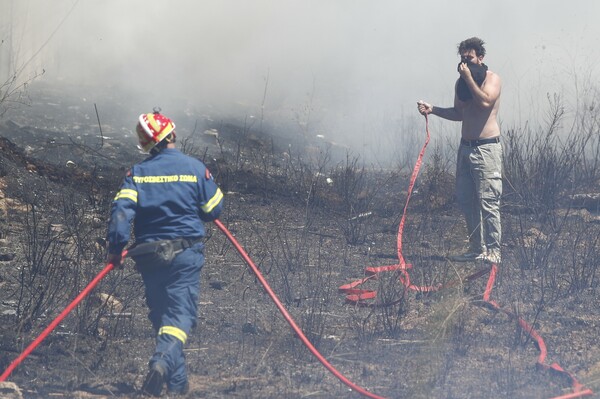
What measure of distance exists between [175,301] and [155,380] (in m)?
0.47

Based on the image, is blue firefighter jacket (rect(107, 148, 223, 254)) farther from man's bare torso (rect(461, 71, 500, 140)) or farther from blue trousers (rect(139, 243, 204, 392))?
man's bare torso (rect(461, 71, 500, 140))

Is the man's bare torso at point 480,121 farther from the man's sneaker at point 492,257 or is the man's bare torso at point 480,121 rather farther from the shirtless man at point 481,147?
the man's sneaker at point 492,257

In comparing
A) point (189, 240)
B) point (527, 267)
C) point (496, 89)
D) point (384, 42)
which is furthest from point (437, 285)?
point (384, 42)

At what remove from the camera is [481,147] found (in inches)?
271

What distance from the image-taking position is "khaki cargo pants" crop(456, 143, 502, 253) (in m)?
6.88

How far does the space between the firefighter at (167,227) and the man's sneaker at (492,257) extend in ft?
9.21

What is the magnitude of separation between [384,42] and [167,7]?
4.05 metres

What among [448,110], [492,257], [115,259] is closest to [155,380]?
[115,259]

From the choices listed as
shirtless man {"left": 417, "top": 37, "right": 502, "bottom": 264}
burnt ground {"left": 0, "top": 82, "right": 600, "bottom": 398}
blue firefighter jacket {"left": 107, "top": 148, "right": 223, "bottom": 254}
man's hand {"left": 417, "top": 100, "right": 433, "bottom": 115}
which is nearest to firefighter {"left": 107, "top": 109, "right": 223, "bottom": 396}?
blue firefighter jacket {"left": 107, "top": 148, "right": 223, "bottom": 254}

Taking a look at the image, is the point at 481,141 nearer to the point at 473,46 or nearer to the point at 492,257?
the point at 473,46

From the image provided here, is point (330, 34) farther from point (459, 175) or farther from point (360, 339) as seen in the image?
point (360, 339)

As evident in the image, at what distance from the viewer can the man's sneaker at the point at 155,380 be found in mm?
4332

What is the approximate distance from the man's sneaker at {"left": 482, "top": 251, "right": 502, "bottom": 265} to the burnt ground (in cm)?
13

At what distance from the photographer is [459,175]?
7125 mm
